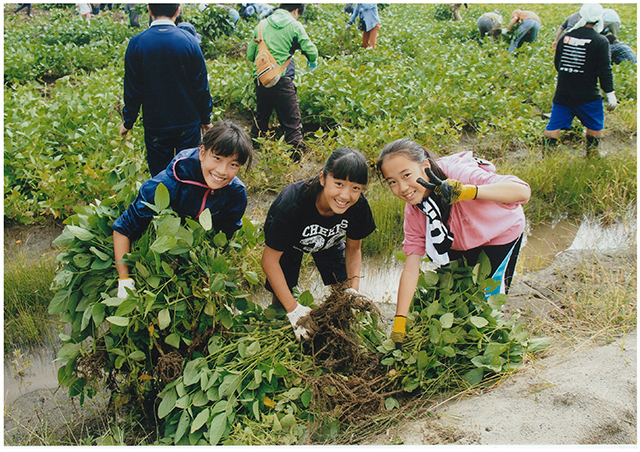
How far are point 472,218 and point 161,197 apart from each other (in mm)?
Result: 1446

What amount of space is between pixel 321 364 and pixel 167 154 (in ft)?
6.87

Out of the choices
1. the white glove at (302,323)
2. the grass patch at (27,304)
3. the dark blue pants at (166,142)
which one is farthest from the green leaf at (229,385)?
the dark blue pants at (166,142)

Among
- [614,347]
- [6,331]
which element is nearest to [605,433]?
[614,347]

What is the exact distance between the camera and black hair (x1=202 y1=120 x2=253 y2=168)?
6.77ft

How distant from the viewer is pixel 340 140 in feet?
15.3

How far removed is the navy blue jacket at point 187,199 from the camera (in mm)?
2057

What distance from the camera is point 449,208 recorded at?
212cm

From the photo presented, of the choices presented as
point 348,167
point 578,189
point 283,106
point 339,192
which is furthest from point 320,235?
point 578,189

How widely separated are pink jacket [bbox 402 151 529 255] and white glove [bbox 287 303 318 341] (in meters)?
0.60

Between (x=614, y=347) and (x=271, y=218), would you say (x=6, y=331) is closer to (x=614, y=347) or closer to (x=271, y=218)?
(x=271, y=218)

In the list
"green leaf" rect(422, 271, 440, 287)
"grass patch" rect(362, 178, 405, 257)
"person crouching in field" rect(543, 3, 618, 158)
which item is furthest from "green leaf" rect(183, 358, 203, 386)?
"person crouching in field" rect(543, 3, 618, 158)

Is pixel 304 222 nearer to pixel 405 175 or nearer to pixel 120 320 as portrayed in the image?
pixel 405 175

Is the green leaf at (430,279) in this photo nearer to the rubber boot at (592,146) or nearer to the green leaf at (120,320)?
the green leaf at (120,320)

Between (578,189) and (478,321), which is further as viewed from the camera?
(578,189)
